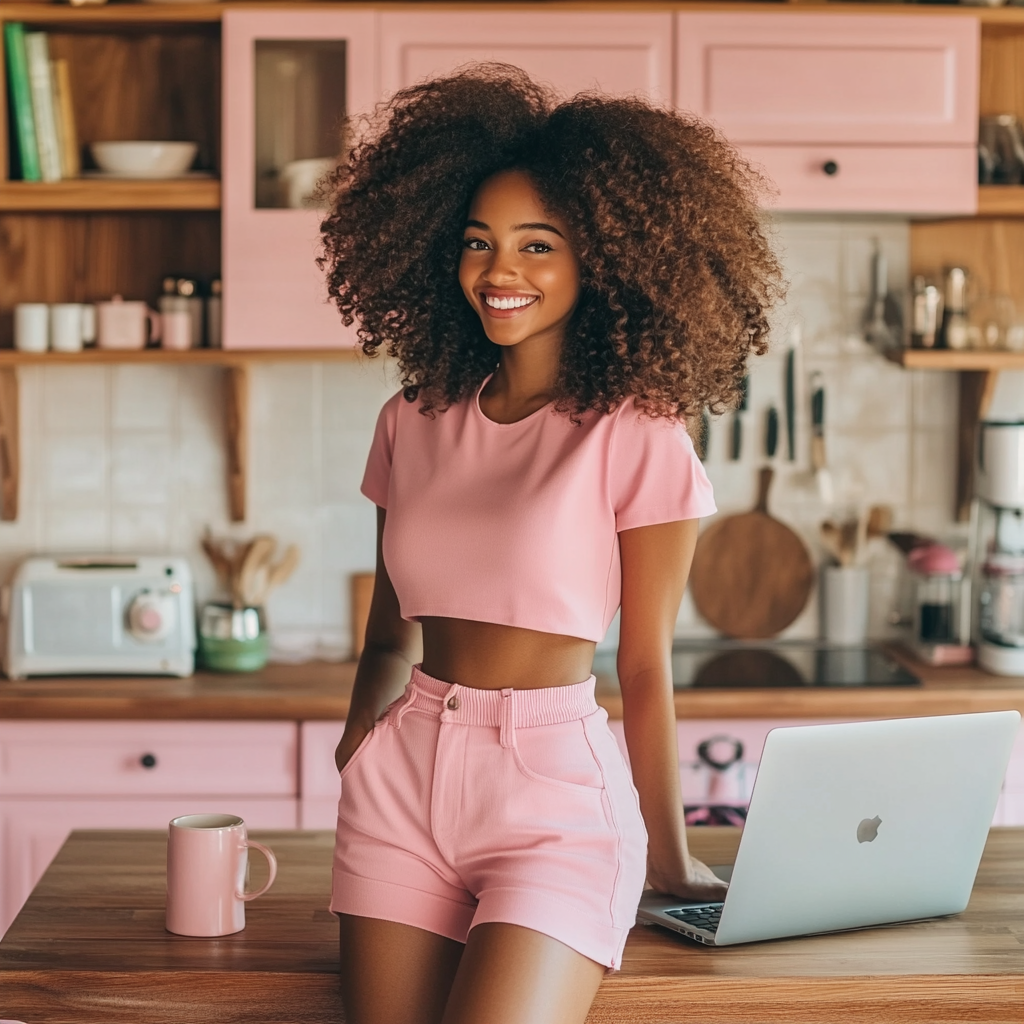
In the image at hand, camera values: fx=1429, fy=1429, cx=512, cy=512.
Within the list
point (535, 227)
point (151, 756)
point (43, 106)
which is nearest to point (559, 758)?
point (535, 227)

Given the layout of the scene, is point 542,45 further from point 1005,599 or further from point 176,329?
point 1005,599

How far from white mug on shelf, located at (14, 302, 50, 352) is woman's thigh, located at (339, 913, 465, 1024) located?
191cm

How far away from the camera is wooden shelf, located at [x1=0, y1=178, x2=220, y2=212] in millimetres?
2842

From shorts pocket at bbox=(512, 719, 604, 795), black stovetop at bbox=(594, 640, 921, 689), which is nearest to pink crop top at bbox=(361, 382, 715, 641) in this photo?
shorts pocket at bbox=(512, 719, 604, 795)

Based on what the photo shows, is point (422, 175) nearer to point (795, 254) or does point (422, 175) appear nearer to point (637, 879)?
point (637, 879)

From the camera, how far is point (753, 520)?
3252 mm

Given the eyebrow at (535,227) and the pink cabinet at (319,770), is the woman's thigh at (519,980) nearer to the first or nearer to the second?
the eyebrow at (535,227)

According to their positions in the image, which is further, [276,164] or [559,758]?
[276,164]

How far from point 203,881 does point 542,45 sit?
1.88 metres

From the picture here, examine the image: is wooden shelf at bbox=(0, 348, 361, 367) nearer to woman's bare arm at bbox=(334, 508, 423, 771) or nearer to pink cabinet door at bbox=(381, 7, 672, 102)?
pink cabinet door at bbox=(381, 7, 672, 102)

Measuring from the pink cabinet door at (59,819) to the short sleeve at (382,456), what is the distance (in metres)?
1.27

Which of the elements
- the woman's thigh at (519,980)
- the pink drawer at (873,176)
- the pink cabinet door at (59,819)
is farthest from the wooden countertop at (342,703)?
the woman's thigh at (519,980)

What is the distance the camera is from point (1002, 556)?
9.85 feet

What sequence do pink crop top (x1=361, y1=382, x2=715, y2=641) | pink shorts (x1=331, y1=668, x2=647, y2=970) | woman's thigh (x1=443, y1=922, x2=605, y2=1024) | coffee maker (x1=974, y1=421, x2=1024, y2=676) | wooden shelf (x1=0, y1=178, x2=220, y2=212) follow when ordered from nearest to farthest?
woman's thigh (x1=443, y1=922, x2=605, y2=1024)
pink shorts (x1=331, y1=668, x2=647, y2=970)
pink crop top (x1=361, y1=382, x2=715, y2=641)
wooden shelf (x1=0, y1=178, x2=220, y2=212)
coffee maker (x1=974, y1=421, x2=1024, y2=676)
